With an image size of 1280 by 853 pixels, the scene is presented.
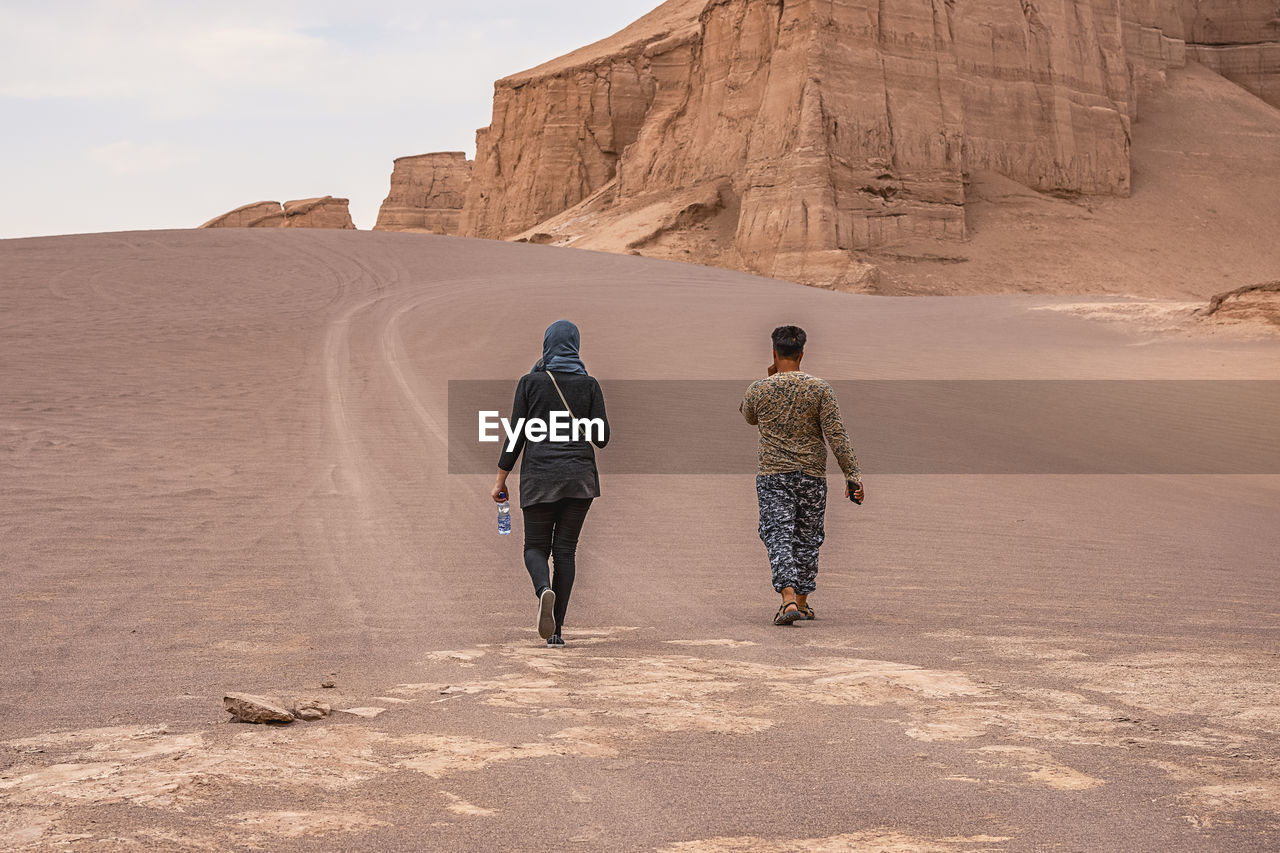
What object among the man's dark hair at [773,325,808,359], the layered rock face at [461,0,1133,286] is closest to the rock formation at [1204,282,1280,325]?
the man's dark hair at [773,325,808,359]

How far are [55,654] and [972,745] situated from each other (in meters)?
3.93

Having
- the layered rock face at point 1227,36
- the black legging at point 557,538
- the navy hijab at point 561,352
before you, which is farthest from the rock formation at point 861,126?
the black legging at point 557,538

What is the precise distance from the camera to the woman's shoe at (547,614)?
19.0ft

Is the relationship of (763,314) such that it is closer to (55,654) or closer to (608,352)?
(608,352)

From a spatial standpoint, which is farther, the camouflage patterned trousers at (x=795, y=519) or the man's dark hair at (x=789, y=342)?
the man's dark hair at (x=789, y=342)

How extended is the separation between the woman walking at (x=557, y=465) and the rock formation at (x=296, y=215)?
98.1m

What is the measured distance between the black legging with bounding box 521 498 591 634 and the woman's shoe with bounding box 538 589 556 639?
0.98ft

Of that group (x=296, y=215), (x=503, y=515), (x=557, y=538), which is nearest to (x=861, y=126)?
(x=503, y=515)

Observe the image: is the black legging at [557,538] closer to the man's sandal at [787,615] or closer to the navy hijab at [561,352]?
the navy hijab at [561,352]

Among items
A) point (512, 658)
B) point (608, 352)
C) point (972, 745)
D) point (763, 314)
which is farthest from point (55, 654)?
point (763, 314)

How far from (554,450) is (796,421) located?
4.88ft

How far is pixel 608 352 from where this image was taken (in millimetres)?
22453

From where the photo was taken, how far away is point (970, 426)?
16219 millimetres

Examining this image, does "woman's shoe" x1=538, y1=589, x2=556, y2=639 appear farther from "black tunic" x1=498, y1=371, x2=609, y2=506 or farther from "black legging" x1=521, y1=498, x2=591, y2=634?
"black tunic" x1=498, y1=371, x2=609, y2=506
